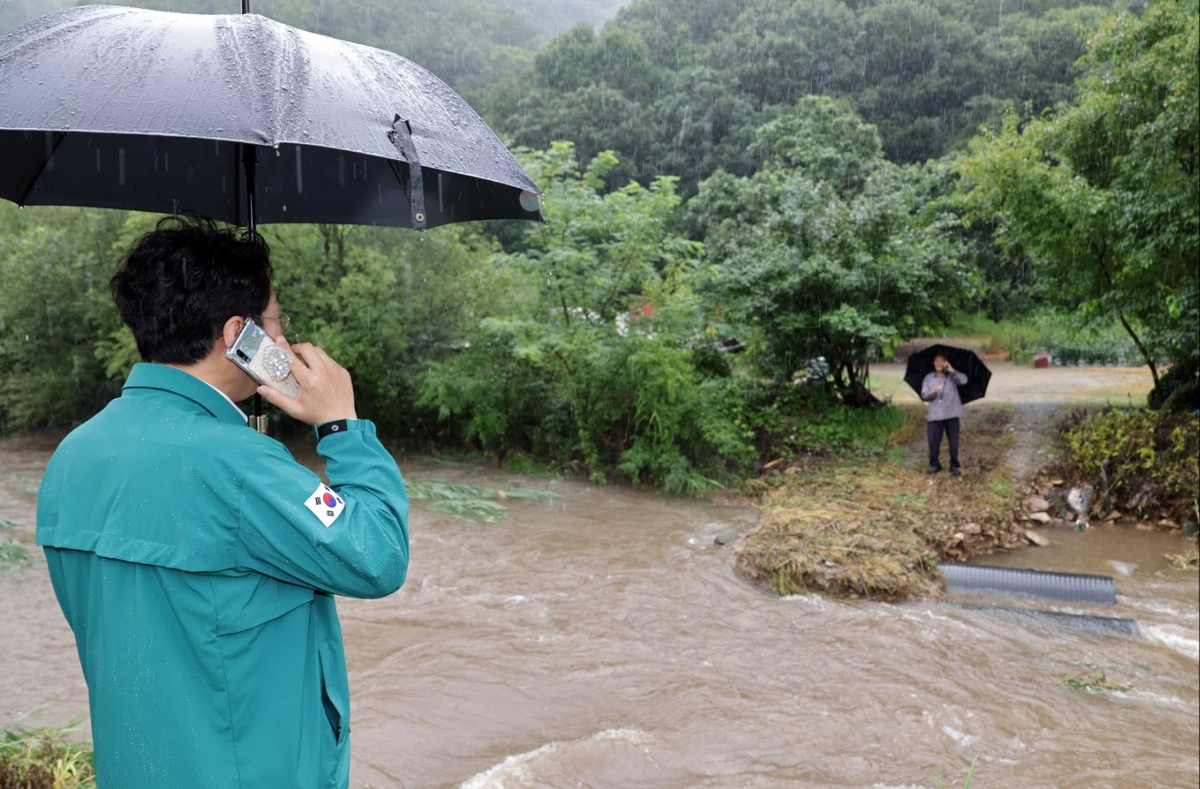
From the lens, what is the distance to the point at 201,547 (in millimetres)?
1610

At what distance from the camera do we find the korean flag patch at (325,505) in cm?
164

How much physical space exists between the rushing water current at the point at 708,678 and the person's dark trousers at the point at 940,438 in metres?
2.12

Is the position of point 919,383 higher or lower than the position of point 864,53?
lower

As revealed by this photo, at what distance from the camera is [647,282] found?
38.3ft

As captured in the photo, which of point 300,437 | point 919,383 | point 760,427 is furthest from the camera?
point 300,437

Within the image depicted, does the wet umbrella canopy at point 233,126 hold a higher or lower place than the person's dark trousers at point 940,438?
higher

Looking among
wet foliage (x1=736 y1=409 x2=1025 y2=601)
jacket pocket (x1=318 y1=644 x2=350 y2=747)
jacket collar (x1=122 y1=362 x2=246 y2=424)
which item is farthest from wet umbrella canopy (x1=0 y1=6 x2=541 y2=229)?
wet foliage (x1=736 y1=409 x2=1025 y2=601)

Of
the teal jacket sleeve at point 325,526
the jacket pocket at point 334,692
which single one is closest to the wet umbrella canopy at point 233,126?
the teal jacket sleeve at point 325,526

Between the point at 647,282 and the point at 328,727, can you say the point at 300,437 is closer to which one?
the point at 647,282

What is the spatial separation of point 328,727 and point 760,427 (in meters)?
11.6

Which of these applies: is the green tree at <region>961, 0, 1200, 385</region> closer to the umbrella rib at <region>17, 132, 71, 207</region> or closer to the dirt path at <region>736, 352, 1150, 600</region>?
the dirt path at <region>736, 352, 1150, 600</region>

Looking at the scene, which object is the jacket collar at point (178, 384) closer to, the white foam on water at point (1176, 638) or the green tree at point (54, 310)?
the white foam on water at point (1176, 638)

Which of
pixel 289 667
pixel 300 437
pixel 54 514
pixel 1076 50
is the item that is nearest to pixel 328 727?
pixel 289 667

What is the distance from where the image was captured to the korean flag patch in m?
1.64
